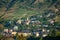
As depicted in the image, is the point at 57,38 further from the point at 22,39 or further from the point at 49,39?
the point at 22,39

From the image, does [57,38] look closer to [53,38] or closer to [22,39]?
[53,38]

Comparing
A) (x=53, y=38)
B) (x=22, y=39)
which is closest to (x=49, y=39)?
(x=53, y=38)

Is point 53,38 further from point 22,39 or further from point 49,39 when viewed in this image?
point 22,39

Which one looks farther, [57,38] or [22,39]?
[57,38]

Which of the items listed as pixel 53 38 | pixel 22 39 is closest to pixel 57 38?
pixel 53 38

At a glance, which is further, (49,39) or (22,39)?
(49,39)

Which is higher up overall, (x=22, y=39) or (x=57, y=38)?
(x=22, y=39)
